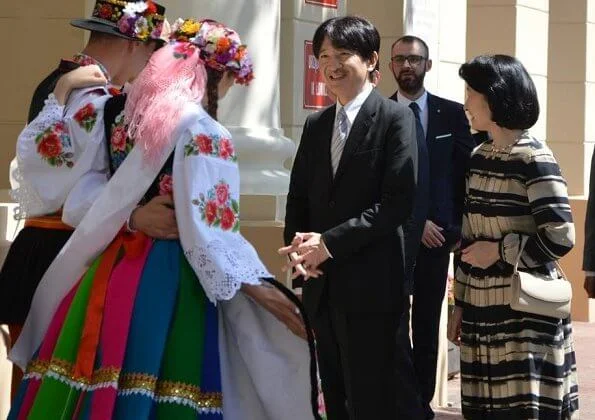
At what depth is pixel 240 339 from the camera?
15.5 feet

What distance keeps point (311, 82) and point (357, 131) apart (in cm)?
345

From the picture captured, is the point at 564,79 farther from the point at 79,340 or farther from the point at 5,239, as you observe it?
the point at 79,340

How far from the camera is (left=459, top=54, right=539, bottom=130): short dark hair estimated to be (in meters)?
5.62

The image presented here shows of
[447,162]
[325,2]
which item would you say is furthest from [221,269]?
[325,2]

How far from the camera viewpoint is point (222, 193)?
4.65m

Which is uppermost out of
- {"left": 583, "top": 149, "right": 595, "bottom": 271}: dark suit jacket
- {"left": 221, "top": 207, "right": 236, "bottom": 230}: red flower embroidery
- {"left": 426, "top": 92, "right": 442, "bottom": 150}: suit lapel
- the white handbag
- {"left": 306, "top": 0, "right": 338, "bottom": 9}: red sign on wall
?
{"left": 306, "top": 0, "right": 338, "bottom": 9}: red sign on wall

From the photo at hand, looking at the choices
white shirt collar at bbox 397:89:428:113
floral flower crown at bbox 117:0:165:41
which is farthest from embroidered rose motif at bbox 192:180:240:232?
white shirt collar at bbox 397:89:428:113

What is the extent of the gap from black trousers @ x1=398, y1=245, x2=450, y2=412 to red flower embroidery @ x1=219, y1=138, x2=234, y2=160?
302 cm

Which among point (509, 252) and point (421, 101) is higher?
point (421, 101)

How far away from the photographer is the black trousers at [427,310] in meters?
7.63

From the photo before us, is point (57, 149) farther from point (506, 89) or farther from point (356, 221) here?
point (506, 89)

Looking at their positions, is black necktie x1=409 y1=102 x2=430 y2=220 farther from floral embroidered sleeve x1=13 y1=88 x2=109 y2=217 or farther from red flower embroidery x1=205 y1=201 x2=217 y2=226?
red flower embroidery x1=205 y1=201 x2=217 y2=226

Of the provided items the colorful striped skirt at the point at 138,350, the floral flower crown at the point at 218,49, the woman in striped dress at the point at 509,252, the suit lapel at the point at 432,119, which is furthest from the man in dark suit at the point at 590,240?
the colorful striped skirt at the point at 138,350

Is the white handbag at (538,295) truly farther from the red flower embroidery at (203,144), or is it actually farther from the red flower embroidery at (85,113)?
the red flower embroidery at (85,113)
